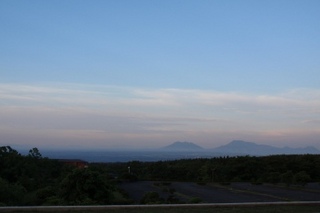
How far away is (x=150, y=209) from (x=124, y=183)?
66.0 feet

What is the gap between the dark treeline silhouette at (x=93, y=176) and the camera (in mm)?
13664

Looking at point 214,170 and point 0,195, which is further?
point 214,170

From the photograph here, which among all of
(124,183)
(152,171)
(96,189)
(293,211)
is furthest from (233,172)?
(293,211)

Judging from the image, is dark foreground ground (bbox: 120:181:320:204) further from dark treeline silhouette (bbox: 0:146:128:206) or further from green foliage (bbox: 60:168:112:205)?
green foliage (bbox: 60:168:112:205)

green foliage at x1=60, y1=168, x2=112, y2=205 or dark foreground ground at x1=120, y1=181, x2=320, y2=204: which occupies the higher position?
green foliage at x1=60, y1=168, x2=112, y2=205

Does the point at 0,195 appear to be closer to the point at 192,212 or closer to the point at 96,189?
the point at 96,189

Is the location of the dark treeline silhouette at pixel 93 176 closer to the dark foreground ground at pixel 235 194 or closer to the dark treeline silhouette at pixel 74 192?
the dark treeline silhouette at pixel 74 192

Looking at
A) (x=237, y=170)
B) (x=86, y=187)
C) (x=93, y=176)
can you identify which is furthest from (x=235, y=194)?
(x=237, y=170)

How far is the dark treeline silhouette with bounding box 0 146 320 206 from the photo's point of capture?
44.8ft

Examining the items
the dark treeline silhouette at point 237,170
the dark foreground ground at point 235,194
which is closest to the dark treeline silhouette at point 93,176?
the dark treeline silhouette at point 237,170

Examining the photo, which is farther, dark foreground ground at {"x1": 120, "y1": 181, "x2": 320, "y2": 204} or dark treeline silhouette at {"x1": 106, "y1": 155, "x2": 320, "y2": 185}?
dark treeline silhouette at {"x1": 106, "y1": 155, "x2": 320, "y2": 185}

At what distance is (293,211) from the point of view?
32.9 ft

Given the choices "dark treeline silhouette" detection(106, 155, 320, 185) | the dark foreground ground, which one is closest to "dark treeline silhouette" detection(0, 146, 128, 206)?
the dark foreground ground

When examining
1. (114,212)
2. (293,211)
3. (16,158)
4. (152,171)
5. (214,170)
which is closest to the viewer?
(114,212)
